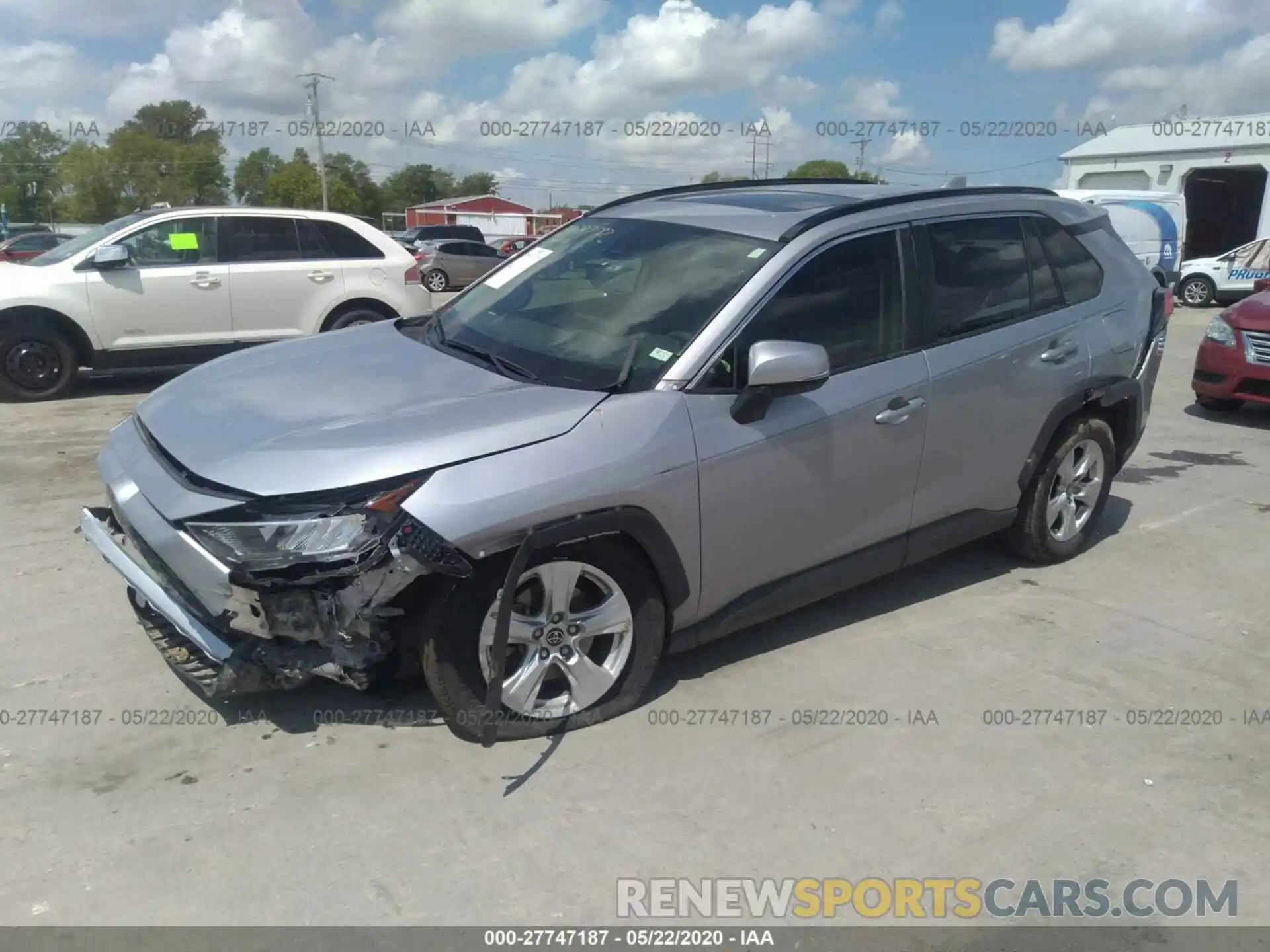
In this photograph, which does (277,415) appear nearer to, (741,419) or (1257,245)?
(741,419)

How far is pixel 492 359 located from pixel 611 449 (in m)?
0.79

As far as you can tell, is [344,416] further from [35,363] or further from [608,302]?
[35,363]

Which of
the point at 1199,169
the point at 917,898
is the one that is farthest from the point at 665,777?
the point at 1199,169

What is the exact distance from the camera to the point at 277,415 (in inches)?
138

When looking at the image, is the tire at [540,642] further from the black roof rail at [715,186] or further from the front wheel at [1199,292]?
the front wheel at [1199,292]

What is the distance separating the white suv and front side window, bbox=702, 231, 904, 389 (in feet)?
22.1

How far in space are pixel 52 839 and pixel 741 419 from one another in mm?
2520

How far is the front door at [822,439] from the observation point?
367 cm

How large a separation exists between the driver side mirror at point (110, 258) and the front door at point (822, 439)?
7352mm

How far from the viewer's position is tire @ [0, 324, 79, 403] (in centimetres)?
893

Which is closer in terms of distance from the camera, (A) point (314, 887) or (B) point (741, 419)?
(A) point (314, 887)

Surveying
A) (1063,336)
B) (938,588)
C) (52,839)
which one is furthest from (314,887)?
(1063,336)

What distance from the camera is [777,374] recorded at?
352 cm

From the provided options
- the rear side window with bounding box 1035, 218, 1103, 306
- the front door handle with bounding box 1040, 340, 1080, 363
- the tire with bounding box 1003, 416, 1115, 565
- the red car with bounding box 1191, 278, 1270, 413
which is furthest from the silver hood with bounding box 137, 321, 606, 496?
the red car with bounding box 1191, 278, 1270, 413
